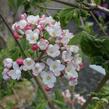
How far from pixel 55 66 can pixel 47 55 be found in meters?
0.05

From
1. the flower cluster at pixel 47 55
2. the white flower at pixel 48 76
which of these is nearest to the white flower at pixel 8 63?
the flower cluster at pixel 47 55

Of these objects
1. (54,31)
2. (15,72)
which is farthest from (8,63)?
(54,31)

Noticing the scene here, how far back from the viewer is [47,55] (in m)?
1.31

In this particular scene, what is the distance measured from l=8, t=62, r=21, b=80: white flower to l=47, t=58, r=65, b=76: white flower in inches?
3.5

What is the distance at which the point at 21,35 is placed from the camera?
140 centimetres

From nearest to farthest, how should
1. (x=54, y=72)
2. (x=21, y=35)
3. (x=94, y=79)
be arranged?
(x=54, y=72) → (x=21, y=35) → (x=94, y=79)

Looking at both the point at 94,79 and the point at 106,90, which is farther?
the point at 94,79

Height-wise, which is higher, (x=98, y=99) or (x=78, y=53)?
(x=78, y=53)

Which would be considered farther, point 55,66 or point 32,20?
point 32,20

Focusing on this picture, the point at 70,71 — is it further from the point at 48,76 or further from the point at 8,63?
the point at 8,63

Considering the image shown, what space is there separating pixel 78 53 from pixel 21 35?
0.60 ft

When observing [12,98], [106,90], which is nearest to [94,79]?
[12,98]

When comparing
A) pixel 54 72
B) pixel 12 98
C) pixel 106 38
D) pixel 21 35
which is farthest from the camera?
pixel 12 98

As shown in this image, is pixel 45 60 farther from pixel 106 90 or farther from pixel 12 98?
pixel 12 98
